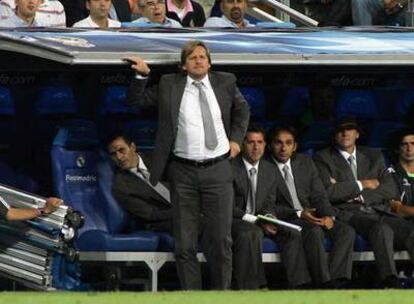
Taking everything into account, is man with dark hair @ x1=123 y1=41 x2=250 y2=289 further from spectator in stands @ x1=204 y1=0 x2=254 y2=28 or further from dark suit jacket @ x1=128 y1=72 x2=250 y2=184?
spectator in stands @ x1=204 y1=0 x2=254 y2=28

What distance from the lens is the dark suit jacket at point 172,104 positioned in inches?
606

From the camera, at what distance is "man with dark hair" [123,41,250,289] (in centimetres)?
1536

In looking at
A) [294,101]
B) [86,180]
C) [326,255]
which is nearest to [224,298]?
[326,255]

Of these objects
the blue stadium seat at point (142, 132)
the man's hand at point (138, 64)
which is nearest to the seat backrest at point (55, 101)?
the blue stadium seat at point (142, 132)

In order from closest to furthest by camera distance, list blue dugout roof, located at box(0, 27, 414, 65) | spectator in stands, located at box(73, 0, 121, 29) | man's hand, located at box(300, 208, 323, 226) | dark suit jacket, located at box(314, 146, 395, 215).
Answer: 1. blue dugout roof, located at box(0, 27, 414, 65)
2. man's hand, located at box(300, 208, 323, 226)
3. dark suit jacket, located at box(314, 146, 395, 215)
4. spectator in stands, located at box(73, 0, 121, 29)

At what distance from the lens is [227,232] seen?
15477 millimetres

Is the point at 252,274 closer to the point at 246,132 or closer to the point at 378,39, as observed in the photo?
the point at 246,132

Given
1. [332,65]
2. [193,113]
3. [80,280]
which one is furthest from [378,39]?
[80,280]

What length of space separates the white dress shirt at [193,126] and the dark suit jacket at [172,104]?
0.04 metres

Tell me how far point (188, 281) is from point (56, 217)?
117cm

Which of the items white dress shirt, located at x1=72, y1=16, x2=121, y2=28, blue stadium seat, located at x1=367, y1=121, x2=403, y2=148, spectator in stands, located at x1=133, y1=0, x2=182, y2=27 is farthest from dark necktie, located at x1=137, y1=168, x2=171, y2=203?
blue stadium seat, located at x1=367, y1=121, x2=403, y2=148

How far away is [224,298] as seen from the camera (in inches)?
497

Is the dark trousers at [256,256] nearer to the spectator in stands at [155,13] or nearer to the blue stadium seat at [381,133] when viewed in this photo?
the blue stadium seat at [381,133]

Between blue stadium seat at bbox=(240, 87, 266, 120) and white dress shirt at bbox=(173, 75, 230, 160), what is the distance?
1.64 metres
